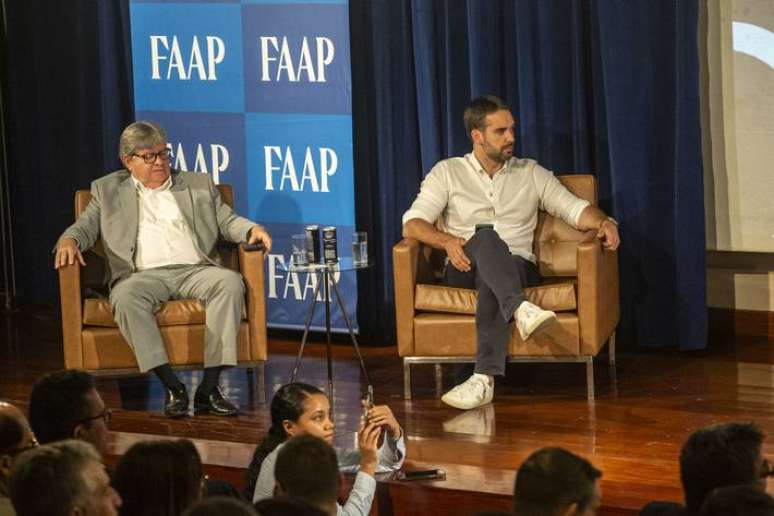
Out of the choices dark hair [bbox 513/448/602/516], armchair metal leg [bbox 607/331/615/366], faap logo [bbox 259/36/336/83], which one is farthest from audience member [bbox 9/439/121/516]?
faap logo [bbox 259/36/336/83]

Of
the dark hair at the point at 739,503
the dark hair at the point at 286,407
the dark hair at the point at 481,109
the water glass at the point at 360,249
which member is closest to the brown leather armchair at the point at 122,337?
the water glass at the point at 360,249

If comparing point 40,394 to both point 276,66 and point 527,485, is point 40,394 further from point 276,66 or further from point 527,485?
point 276,66

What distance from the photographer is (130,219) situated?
5.87 metres

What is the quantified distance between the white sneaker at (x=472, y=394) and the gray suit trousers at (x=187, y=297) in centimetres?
84

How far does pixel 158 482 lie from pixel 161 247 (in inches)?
125

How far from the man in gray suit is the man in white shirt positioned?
715 millimetres

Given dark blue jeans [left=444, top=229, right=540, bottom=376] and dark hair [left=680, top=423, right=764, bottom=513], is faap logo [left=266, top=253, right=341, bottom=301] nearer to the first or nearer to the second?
dark blue jeans [left=444, top=229, right=540, bottom=376]

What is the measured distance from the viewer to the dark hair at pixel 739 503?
2.51 metres

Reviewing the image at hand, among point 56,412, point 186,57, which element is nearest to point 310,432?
point 56,412

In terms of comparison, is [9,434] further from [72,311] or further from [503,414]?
[503,414]

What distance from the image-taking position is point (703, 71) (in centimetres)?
625

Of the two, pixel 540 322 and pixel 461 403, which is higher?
pixel 540 322

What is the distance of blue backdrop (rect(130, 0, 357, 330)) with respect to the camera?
6641 millimetres

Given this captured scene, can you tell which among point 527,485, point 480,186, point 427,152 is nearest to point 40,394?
point 527,485
